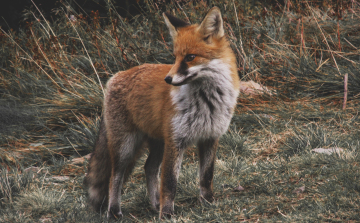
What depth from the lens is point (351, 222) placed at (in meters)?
2.90

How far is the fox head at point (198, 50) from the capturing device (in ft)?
11.1

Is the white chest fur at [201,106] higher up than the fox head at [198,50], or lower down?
lower down

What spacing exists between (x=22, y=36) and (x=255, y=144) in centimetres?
670

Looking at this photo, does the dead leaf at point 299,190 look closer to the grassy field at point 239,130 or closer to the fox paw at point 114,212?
the grassy field at point 239,130

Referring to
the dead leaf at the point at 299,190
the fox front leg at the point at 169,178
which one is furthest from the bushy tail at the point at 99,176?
the dead leaf at the point at 299,190

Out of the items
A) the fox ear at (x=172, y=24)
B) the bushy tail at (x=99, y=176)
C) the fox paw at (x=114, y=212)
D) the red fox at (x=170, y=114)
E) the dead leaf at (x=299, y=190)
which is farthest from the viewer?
the bushy tail at (x=99, y=176)

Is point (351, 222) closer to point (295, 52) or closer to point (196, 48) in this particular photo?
point (196, 48)

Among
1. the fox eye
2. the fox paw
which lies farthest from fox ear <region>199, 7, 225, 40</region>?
the fox paw

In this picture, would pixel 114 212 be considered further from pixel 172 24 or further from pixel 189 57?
pixel 172 24

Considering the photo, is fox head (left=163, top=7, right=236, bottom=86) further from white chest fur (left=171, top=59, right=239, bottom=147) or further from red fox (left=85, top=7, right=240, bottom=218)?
white chest fur (left=171, top=59, right=239, bottom=147)

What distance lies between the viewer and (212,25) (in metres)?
3.62

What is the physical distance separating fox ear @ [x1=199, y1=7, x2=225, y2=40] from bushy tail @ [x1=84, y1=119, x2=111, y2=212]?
1.66m

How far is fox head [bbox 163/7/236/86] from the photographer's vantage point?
11.1ft

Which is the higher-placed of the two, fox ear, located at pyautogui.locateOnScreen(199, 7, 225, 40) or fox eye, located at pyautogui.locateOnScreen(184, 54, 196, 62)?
fox ear, located at pyautogui.locateOnScreen(199, 7, 225, 40)
